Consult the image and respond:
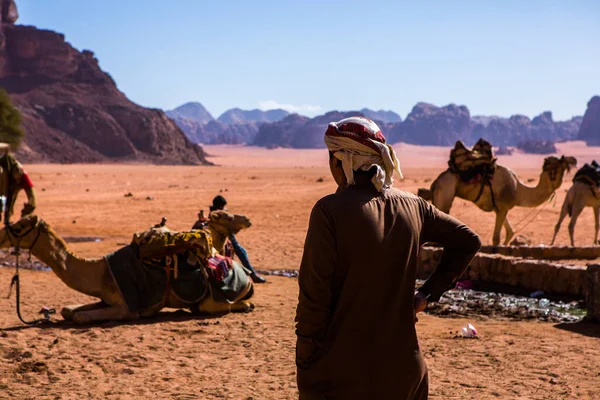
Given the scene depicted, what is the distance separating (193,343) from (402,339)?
14.4ft

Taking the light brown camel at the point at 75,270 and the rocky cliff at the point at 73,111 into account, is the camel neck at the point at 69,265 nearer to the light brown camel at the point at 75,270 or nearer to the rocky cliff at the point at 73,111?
the light brown camel at the point at 75,270

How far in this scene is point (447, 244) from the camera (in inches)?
128

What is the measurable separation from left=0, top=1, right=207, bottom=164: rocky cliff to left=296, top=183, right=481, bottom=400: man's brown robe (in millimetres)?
90200

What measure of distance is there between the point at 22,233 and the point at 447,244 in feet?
17.8

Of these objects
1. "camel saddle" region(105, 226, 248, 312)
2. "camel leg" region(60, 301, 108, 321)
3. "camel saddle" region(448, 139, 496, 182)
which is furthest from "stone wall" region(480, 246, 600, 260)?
"camel leg" region(60, 301, 108, 321)

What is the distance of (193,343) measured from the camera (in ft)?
23.1

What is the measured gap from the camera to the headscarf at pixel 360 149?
3.01 m

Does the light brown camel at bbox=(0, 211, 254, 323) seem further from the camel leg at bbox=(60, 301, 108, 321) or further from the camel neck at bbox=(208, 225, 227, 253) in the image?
the camel neck at bbox=(208, 225, 227, 253)

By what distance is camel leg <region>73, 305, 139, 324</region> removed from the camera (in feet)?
24.9

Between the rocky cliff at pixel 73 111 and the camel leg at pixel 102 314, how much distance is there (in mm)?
85026

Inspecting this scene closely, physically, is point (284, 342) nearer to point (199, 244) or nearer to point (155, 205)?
point (199, 244)

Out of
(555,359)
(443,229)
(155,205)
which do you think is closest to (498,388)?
(555,359)

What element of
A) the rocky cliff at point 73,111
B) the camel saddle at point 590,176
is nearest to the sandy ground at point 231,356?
the camel saddle at point 590,176

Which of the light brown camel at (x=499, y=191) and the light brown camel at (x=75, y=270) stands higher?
the light brown camel at (x=499, y=191)
